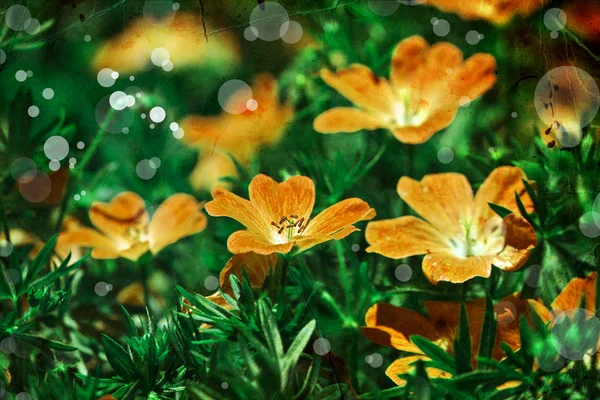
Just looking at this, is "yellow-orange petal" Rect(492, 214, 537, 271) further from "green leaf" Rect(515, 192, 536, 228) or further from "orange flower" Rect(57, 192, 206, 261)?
"orange flower" Rect(57, 192, 206, 261)

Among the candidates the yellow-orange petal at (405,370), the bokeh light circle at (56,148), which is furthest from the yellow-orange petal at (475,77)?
the bokeh light circle at (56,148)

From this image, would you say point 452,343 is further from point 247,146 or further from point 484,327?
point 247,146

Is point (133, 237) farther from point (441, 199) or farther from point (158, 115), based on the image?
point (441, 199)

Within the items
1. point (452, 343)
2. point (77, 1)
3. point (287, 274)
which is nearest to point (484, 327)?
point (452, 343)

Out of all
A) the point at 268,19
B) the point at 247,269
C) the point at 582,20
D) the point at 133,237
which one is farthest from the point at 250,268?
the point at 582,20

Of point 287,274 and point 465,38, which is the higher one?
point 465,38

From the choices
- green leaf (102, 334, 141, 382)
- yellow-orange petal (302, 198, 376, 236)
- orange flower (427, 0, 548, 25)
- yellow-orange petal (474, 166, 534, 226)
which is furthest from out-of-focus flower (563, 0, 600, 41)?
green leaf (102, 334, 141, 382)

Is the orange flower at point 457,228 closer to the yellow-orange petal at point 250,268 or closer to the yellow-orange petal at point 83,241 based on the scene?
the yellow-orange petal at point 250,268
